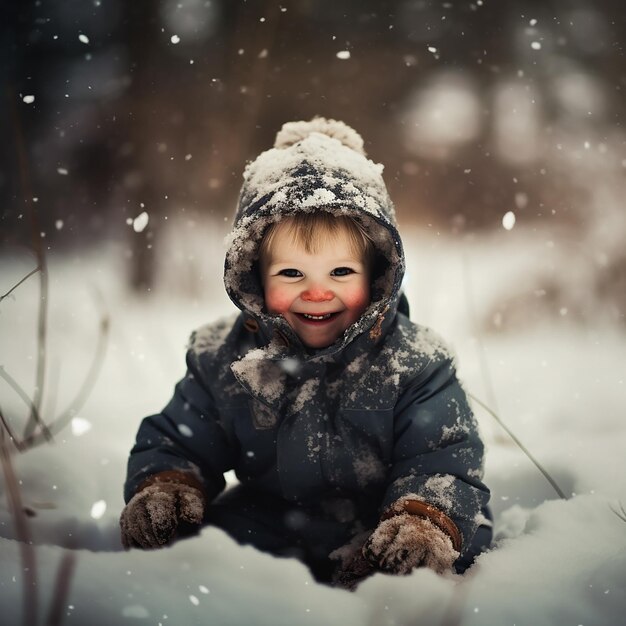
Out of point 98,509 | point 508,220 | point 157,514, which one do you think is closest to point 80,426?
point 98,509

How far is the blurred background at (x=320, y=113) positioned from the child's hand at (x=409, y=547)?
1.02 metres

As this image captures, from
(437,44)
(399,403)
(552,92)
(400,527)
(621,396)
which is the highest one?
(437,44)

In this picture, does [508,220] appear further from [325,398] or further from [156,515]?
[156,515]

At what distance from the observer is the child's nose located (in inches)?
43.6

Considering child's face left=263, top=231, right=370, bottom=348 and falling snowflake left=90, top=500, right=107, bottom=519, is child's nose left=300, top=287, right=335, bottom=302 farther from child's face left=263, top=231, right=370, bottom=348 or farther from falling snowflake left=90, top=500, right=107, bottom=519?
falling snowflake left=90, top=500, right=107, bottom=519

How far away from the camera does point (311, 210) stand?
3.60 feet

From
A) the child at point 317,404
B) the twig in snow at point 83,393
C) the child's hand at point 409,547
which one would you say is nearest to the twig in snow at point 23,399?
the twig in snow at point 83,393

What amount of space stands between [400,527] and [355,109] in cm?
123

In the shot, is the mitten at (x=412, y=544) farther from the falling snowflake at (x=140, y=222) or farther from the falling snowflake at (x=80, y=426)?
the falling snowflake at (x=140, y=222)

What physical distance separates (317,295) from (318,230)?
0.11 metres

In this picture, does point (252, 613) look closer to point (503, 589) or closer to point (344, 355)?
point (503, 589)

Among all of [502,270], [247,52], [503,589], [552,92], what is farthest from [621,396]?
[247,52]

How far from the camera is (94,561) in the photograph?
855 mm

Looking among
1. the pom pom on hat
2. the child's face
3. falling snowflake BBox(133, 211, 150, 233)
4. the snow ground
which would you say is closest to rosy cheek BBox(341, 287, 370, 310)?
the child's face
